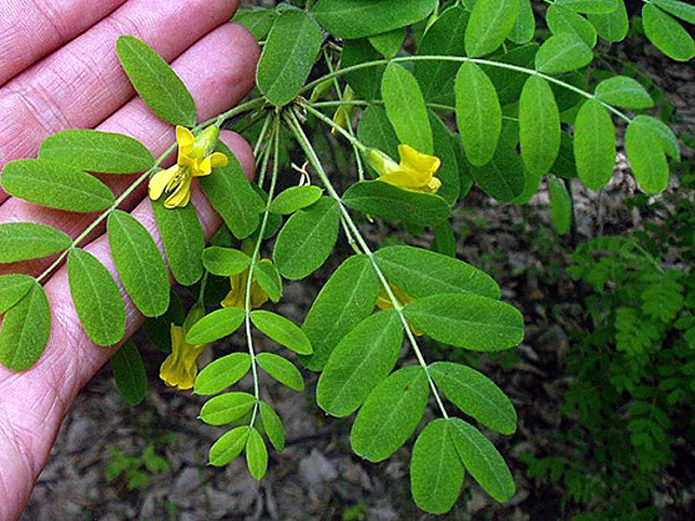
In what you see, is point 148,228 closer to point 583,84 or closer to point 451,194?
point 451,194

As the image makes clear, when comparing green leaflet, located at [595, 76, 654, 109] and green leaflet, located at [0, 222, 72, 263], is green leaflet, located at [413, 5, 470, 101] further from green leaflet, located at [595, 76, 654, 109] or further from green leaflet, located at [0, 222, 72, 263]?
green leaflet, located at [0, 222, 72, 263]

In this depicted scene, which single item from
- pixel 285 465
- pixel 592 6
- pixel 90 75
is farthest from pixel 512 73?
pixel 285 465

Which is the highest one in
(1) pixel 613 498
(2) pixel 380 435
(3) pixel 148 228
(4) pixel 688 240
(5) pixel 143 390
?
(3) pixel 148 228

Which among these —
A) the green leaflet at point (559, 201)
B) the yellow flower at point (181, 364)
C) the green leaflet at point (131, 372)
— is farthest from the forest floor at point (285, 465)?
the yellow flower at point (181, 364)

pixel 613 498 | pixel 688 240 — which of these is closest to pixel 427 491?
pixel 688 240

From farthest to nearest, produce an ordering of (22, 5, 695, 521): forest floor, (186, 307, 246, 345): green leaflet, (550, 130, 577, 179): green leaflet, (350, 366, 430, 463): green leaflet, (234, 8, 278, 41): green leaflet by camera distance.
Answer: (22, 5, 695, 521): forest floor < (234, 8, 278, 41): green leaflet < (550, 130, 577, 179): green leaflet < (186, 307, 246, 345): green leaflet < (350, 366, 430, 463): green leaflet

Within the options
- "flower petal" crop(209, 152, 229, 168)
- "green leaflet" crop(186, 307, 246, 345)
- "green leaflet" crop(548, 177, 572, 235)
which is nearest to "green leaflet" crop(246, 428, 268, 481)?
"green leaflet" crop(186, 307, 246, 345)

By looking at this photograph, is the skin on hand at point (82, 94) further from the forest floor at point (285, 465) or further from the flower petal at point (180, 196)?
the forest floor at point (285, 465)
